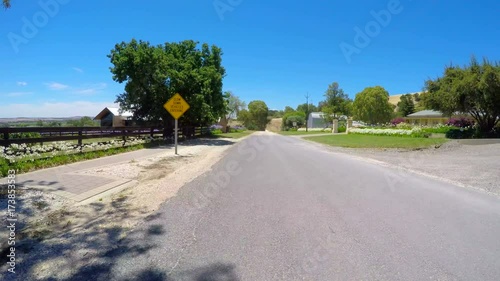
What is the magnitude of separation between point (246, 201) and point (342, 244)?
2541mm

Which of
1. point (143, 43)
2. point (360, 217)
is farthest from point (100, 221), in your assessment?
point (143, 43)

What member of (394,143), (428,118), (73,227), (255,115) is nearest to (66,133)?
(73,227)

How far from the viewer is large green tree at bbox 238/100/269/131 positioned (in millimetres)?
101438

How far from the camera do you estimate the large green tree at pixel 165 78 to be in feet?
73.3

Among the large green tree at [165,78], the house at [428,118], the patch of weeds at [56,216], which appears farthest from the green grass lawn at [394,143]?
the house at [428,118]

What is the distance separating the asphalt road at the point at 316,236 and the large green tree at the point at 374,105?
56407 mm

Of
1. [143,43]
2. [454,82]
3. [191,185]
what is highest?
[143,43]

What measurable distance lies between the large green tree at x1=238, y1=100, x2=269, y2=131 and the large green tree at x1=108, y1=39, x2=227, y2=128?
69.6m

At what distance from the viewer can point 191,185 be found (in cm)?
807

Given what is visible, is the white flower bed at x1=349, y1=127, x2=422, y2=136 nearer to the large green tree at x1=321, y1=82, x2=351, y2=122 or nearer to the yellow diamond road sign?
the yellow diamond road sign

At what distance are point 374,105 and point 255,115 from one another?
47.6 metres

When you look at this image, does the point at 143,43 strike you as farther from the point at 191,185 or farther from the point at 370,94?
the point at 370,94

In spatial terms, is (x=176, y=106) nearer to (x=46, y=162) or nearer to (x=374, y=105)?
(x=46, y=162)

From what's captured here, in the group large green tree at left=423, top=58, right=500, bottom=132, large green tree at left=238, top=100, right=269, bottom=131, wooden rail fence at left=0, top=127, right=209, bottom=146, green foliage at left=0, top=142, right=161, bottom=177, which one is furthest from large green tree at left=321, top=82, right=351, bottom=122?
green foliage at left=0, top=142, right=161, bottom=177
